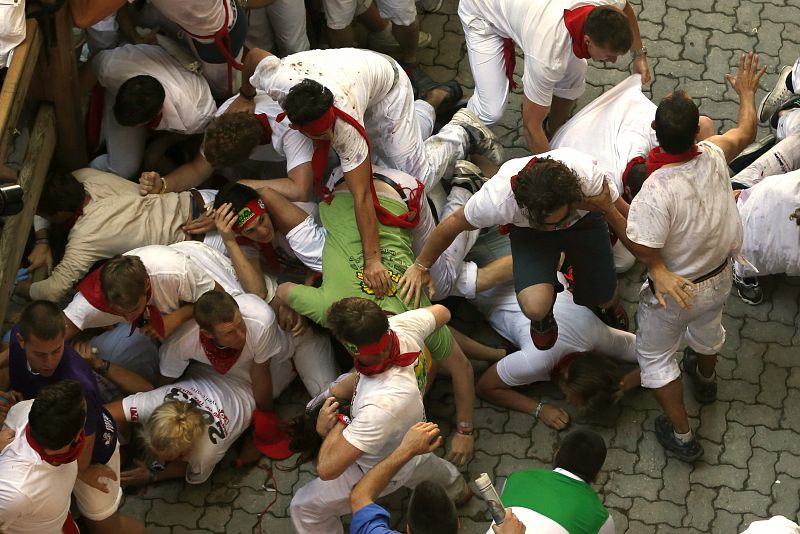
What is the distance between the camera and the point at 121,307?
5164mm

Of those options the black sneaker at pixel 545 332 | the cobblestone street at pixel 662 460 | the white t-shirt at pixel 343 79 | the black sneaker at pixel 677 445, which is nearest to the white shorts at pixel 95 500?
the cobblestone street at pixel 662 460

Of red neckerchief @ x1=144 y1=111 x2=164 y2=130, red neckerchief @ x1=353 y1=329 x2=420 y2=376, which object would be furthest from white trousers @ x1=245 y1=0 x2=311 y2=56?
red neckerchief @ x1=353 y1=329 x2=420 y2=376

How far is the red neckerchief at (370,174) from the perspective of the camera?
5.42 meters

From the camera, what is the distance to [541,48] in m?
Result: 5.94

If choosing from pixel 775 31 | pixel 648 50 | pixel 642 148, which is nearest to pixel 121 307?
pixel 642 148

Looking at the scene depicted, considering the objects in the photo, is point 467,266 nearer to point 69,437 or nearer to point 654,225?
point 654,225

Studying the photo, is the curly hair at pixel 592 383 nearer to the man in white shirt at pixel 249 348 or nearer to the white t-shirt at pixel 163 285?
the man in white shirt at pixel 249 348

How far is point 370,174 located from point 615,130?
4.84ft

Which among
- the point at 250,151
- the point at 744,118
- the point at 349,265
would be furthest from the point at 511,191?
the point at 250,151

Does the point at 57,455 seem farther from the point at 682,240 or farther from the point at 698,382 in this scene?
the point at 698,382

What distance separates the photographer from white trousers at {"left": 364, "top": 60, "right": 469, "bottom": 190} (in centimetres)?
611

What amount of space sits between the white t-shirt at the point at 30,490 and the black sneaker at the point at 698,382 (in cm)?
319

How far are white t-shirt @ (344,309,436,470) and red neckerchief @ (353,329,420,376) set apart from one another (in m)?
0.03

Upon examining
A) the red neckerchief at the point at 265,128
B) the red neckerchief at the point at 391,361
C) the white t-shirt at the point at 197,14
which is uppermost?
the white t-shirt at the point at 197,14
